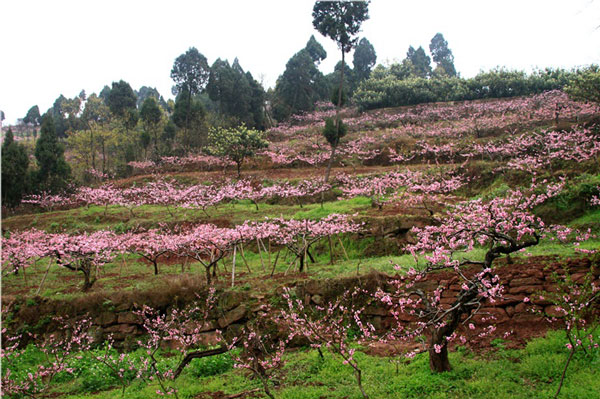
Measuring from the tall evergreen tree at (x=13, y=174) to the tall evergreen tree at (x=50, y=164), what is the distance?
1.11m

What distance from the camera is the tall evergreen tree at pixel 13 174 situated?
26.8 metres

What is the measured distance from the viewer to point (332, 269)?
11875 millimetres

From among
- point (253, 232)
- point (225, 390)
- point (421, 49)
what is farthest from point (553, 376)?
point (421, 49)

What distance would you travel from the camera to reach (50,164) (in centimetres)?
2950

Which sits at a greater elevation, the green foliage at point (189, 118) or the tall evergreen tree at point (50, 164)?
the green foliage at point (189, 118)

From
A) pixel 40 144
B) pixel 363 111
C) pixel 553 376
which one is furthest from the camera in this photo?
pixel 363 111

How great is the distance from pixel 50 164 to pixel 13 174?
113 inches

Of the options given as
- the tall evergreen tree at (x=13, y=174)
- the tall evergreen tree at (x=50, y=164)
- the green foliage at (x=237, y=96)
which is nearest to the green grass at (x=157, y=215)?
the tall evergreen tree at (x=13, y=174)

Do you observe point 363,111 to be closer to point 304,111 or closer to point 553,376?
point 304,111

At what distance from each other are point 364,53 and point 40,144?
136 feet

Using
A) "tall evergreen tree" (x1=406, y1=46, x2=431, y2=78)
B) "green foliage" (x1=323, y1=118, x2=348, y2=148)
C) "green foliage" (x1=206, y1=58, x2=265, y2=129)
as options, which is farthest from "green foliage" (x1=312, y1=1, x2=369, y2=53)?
"tall evergreen tree" (x1=406, y1=46, x2=431, y2=78)

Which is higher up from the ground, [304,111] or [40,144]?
[304,111]

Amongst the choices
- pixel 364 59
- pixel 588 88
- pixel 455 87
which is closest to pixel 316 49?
pixel 364 59

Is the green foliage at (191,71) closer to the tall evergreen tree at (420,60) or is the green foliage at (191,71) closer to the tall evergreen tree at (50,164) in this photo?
the tall evergreen tree at (50,164)
